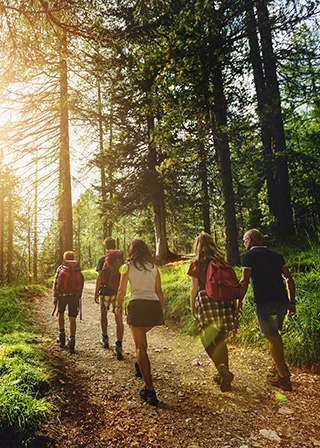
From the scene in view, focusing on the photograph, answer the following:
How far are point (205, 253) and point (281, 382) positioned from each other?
2.04m

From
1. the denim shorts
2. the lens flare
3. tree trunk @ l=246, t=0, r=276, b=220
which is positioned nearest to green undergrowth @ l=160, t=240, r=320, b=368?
the lens flare

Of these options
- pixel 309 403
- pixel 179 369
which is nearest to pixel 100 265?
pixel 179 369

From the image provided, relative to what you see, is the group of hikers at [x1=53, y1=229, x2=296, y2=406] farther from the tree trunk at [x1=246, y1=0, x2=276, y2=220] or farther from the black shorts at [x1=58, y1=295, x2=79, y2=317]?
the tree trunk at [x1=246, y1=0, x2=276, y2=220]

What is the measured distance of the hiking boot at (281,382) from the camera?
3359 mm

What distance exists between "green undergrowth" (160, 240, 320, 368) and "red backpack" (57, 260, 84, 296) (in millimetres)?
2907

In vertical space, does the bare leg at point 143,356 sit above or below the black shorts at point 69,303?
below

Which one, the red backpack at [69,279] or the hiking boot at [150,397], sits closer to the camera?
the hiking boot at [150,397]

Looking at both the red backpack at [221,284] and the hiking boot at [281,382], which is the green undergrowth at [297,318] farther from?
the red backpack at [221,284]

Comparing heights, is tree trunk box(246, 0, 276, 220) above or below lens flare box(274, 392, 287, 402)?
above

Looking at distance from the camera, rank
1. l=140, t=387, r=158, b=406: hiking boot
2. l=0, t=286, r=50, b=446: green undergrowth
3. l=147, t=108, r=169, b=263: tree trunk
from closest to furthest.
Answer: l=0, t=286, r=50, b=446: green undergrowth < l=140, t=387, r=158, b=406: hiking boot < l=147, t=108, r=169, b=263: tree trunk

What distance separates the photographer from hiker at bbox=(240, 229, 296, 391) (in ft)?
11.2

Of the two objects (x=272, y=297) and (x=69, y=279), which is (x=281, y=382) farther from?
(x=69, y=279)

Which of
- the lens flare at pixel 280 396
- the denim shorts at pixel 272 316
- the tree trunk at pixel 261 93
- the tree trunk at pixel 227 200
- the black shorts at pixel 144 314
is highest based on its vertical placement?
the tree trunk at pixel 261 93

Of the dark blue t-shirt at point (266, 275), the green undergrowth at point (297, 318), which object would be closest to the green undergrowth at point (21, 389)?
the dark blue t-shirt at point (266, 275)
